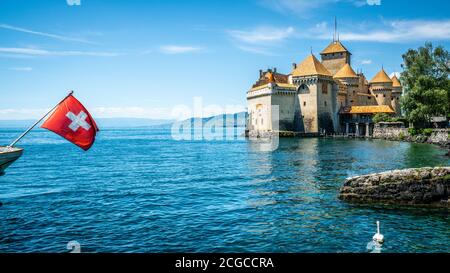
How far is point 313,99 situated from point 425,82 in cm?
2340

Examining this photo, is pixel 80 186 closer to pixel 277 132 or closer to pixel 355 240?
pixel 355 240

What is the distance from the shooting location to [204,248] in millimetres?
11266

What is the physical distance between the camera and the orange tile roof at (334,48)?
306ft

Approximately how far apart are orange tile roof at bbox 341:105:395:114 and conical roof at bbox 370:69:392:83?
1328 centimetres

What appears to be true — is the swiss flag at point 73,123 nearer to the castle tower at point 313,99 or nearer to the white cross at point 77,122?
the white cross at point 77,122

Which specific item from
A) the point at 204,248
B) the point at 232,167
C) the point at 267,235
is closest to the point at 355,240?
the point at 267,235

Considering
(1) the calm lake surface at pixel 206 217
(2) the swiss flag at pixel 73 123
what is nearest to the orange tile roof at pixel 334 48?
(1) the calm lake surface at pixel 206 217

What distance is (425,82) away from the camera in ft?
183

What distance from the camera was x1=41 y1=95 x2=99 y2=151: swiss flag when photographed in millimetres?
11445

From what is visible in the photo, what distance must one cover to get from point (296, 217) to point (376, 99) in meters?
82.5

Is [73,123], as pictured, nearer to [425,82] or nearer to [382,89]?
[425,82]
